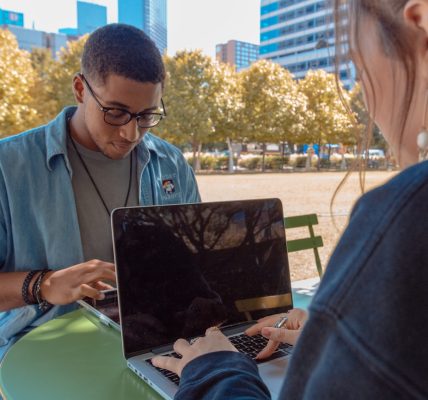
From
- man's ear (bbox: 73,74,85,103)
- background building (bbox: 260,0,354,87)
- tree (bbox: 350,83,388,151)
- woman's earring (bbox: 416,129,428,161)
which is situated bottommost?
woman's earring (bbox: 416,129,428,161)

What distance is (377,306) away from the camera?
35 cm

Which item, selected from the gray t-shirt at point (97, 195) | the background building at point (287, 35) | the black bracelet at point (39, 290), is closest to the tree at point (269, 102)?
the gray t-shirt at point (97, 195)

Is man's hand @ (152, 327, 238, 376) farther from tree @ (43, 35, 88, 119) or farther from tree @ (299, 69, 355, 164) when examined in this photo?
tree @ (299, 69, 355, 164)

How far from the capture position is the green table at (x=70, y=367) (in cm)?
96

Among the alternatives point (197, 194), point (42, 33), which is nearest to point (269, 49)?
point (42, 33)

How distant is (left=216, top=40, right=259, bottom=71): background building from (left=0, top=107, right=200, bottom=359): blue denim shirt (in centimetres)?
6748

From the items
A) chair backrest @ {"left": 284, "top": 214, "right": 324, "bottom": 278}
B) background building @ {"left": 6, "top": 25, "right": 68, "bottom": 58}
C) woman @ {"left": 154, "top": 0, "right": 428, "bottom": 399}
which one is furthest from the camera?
background building @ {"left": 6, "top": 25, "right": 68, "bottom": 58}

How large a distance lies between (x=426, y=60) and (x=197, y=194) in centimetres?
169

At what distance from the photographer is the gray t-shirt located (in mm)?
1744

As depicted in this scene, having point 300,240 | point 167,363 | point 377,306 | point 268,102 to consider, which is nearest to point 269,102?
point 268,102

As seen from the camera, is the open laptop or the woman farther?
the open laptop

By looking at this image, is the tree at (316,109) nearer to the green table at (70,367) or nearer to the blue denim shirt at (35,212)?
the blue denim shirt at (35,212)

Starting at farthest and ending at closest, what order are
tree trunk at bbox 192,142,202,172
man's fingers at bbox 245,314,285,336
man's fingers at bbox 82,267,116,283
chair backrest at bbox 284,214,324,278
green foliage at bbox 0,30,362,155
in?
tree trunk at bbox 192,142,202,172 → green foliage at bbox 0,30,362,155 → chair backrest at bbox 284,214,324,278 → man's fingers at bbox 82,267,116,283 → man's fingers at bbox 245,314,285,336

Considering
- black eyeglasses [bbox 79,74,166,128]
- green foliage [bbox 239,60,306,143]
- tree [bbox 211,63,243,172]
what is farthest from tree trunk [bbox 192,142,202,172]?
black eyeglasses [bbox 79,74,166,128]
